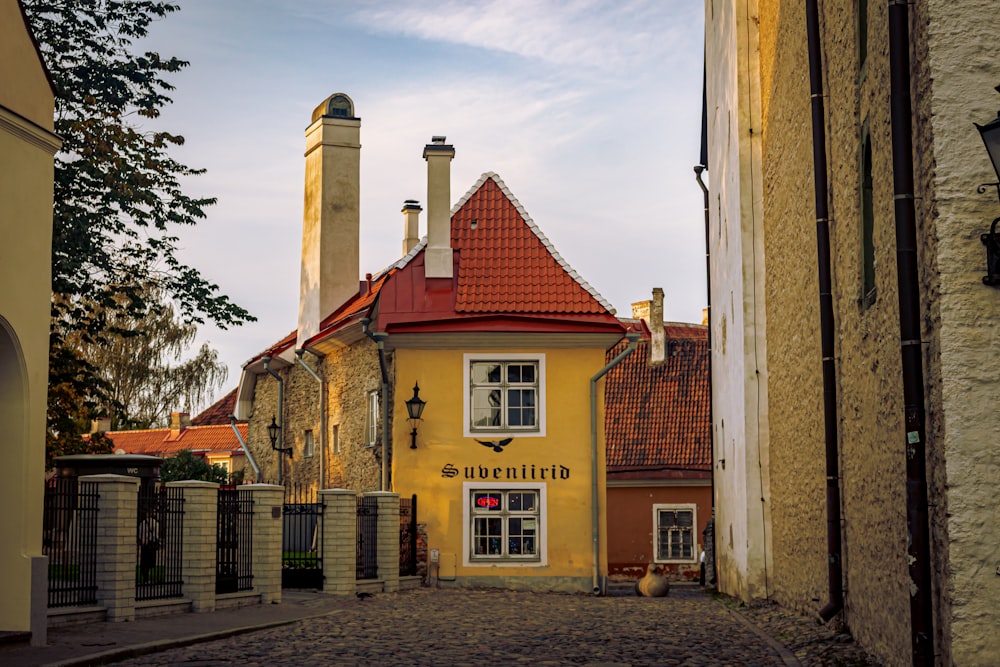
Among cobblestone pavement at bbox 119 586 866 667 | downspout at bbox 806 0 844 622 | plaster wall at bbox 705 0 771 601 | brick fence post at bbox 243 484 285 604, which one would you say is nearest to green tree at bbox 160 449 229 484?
plaster wall at bbox 705 0 771 601

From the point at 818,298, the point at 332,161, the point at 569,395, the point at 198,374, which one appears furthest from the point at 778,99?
the point at 198,374

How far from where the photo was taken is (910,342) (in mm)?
8836

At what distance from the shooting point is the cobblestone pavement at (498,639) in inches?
475

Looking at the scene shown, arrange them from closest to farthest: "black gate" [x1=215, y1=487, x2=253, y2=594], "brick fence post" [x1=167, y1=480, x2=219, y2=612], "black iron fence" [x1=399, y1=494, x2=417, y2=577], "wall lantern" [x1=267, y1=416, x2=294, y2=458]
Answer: "brick fence post" [x1=167, y1=480, x2=219, y2=612] → "black gate" [x1=215, y1=487, x2=253, y2=594] → "black iron fence" [x1=399, y1=494, x2=417, y2=577] → "wall lantern" [x1=267, y1=416, x2=294, y2=458]

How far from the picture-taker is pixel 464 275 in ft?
87.2

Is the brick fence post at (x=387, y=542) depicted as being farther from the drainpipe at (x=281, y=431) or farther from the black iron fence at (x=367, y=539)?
the drainpipe at (x=281, y=431)

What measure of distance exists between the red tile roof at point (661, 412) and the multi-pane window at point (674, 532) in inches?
47.4

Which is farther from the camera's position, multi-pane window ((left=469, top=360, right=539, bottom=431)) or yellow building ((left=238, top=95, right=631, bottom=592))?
multi-pane window ((left=469, top=360, right=539, bottom=431))

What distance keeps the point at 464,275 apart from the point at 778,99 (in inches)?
398

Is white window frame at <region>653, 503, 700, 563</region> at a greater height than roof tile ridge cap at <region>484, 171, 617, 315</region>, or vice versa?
roof tile ridge cap at <region>484, 171, 617, 315</region>

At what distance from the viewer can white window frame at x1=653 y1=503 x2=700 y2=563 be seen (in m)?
37.8

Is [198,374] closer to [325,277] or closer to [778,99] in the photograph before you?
[325,277]

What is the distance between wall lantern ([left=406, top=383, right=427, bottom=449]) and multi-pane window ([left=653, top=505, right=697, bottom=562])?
14.5 m

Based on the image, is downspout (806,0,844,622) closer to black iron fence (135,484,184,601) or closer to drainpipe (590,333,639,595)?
black iron fence (135,484,184,601)
